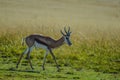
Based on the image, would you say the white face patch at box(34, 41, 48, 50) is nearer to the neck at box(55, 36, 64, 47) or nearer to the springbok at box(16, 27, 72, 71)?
the springbok at box(16, 27, 72, 71)

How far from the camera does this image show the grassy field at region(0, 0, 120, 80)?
262 inches

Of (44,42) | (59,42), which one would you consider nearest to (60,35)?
(59,42)

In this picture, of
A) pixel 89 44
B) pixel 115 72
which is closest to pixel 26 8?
pixel 89 44

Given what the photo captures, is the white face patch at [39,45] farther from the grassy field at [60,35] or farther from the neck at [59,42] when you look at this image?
the neck at [59,42]

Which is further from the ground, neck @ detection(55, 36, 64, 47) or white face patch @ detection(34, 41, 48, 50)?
neck @ detection(55, 36, 64, 47)

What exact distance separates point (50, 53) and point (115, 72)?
3.27 ft

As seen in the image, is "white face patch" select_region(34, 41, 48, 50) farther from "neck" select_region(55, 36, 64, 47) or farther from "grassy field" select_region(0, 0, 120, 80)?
"neck" select_region(55, 36, 64, 47)

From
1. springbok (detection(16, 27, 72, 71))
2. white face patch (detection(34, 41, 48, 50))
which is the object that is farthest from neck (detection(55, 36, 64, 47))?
white face patch (detection(34, 41, 48, 50))

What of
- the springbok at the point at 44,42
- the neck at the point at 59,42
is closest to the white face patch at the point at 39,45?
the springbok at the point at 44,42

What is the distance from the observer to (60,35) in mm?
6754

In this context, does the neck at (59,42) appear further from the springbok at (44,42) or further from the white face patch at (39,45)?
the white face patch at (39,45)

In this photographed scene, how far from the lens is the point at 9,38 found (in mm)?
6793

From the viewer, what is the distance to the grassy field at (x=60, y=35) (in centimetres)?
666

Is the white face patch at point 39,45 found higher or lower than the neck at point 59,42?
lower
